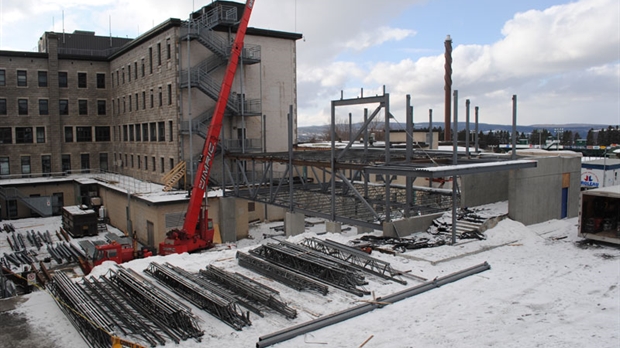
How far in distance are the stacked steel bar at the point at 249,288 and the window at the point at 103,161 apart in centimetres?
3801

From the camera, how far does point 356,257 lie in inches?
647

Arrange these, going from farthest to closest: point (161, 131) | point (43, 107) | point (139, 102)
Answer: point (43, 107) → point (139, 102) → point (161, 131)

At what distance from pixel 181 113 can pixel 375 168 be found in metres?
21.3

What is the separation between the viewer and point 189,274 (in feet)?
49.6

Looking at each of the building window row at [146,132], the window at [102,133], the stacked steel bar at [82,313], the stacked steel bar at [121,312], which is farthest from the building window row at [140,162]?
the stacked steel bar at [82,313]

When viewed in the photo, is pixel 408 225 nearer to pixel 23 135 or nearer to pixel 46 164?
pixel 46 164

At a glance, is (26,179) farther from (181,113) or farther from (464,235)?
(464,235)

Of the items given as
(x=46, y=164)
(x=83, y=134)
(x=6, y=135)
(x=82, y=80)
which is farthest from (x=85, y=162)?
(x=82, y=80)

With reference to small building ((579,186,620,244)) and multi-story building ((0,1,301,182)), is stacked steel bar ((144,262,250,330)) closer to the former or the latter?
small building ((579,186,620,244))

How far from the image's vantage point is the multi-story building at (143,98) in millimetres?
34812

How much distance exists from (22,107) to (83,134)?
5643mm

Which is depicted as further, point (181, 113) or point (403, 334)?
point (181, 113)

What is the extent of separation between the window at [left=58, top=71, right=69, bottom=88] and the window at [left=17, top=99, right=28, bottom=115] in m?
3.36

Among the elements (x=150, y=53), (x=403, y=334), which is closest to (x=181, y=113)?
(x=150, y=53)
